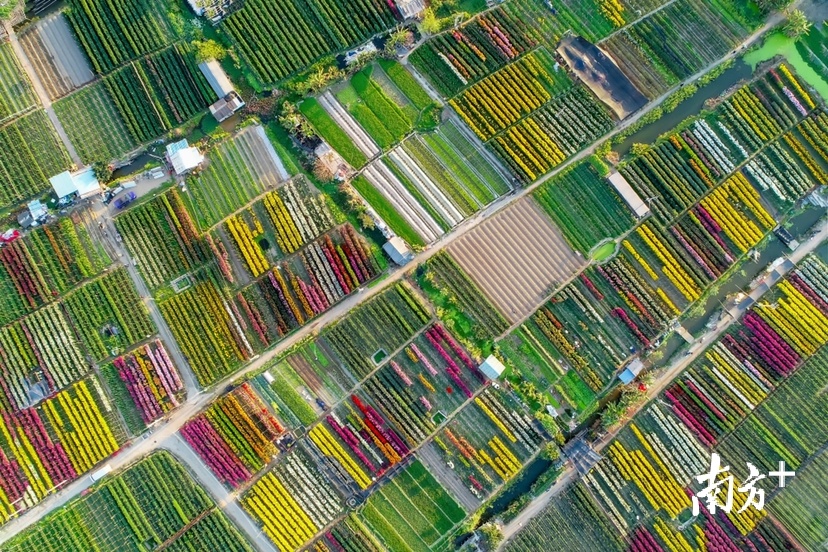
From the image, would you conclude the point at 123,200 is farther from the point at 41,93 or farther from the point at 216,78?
the point at 216,78

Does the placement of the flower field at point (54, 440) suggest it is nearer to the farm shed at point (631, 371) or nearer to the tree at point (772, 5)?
the farm shed at point (631, 371)

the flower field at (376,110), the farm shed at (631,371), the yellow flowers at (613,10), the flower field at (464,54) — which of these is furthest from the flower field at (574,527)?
the yellow flowers at (613,10)

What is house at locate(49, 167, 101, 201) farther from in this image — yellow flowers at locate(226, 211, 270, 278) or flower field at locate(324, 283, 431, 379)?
flower field at locate(324, 283, 431, 379)

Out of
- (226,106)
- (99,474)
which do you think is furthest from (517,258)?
(99,474)

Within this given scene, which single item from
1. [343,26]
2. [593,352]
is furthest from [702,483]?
[343,26]

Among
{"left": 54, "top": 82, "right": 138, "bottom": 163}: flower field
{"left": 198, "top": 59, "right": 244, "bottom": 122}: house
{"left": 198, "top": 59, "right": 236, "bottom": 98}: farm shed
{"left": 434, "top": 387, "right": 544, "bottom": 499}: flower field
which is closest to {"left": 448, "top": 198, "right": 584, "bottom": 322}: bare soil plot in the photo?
{"left": 434, "top": 387, "right": 544, "bottom": 499}: flower field

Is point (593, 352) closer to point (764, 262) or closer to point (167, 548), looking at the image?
point (764, 262)

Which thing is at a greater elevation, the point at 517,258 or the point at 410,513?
the point at 517,258
